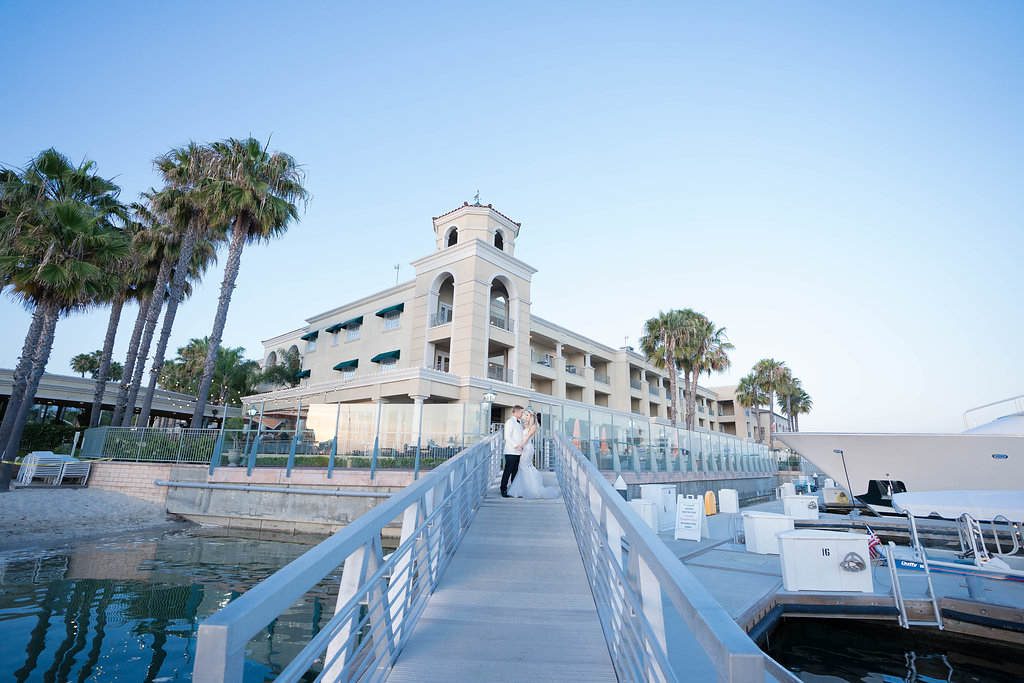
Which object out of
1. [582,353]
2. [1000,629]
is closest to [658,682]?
[1000,629]

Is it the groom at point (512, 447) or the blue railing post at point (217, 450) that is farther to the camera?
the blue railing post at point (217, 450)

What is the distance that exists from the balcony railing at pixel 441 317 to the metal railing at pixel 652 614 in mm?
24561

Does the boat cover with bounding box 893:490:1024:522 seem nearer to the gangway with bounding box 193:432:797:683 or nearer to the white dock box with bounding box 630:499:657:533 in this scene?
the gangway with bounding box 193:432:797:683

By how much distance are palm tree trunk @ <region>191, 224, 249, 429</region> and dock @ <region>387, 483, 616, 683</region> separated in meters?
20.1

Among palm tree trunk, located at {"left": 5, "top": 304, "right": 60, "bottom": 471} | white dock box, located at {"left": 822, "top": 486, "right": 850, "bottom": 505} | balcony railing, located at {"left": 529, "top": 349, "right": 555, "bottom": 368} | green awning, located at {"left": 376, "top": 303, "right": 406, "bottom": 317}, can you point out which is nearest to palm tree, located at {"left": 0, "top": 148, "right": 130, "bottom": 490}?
palm tree trunk, located at {"left": 5, "top": 304, "right": 60, "bottom": 471}

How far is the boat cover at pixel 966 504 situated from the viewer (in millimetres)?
7227

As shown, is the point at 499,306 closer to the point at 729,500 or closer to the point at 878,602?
the point at 729,500

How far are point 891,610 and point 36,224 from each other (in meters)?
24.9

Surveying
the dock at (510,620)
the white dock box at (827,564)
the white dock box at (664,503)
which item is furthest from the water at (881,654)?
the white dock box at (664,503)

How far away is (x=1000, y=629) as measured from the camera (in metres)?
6.50

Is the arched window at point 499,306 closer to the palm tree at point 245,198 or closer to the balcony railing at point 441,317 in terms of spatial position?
the balcony railing at point 441,317

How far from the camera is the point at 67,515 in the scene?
15.0 metres

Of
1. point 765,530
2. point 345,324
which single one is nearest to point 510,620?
point 765,530

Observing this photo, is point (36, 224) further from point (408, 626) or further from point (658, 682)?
point (658, 682)
